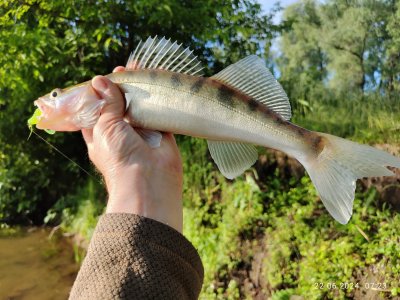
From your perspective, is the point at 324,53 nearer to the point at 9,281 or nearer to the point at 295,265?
the point at 295,265

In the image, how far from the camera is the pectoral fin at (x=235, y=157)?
2.20m

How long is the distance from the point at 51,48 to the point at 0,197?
4.11m

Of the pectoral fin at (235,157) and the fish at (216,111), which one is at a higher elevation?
the fish at (216,111)

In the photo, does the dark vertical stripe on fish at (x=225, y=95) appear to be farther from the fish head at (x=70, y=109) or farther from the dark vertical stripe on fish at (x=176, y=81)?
the fish head at (x=70, y=109)

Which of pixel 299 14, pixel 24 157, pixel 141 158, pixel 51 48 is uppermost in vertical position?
pixel 299 14

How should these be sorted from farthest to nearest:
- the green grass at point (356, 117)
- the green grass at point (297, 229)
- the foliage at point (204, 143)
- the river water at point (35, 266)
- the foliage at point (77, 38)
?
1. the foliage at point (77, 38)
2. the river water at point (35, 266)
3. the green grass at point (356, 117)
4. the foliage at point (204, 143)
5. the green grass at point (297, 229)

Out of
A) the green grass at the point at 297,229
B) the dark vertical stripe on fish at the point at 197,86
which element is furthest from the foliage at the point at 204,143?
the dark vertical stripe on fish at the point at 197,86

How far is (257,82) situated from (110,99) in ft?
2.40

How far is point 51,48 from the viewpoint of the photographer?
715cm

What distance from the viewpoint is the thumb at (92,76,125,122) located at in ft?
7.06

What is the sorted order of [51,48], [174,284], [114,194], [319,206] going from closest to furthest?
[174,284] < [114,194] < [319,206] < [51,48]

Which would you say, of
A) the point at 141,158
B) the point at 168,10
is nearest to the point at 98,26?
the point at 168,10

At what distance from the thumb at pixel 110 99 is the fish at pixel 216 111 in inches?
1.3

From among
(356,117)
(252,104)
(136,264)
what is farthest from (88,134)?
(356,117)
